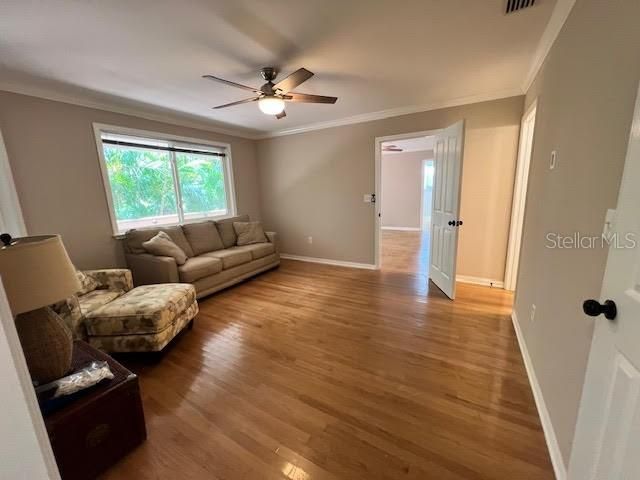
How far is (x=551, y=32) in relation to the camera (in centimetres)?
182

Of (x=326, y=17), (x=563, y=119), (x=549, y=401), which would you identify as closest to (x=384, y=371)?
(x=549, y=401)

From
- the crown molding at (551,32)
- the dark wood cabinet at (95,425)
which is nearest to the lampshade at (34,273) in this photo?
the dark wood cabinet at (95,425)

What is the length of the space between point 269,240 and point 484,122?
11.3ft

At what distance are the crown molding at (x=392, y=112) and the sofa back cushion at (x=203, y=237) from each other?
211cm

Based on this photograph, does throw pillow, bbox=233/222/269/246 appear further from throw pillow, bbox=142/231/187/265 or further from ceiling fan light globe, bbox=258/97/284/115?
ceiling fan light globe, bbox=258/97/284/115

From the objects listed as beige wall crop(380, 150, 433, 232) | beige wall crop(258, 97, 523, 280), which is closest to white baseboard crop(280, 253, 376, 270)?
beige wall crop(258, 97, 523, 280)

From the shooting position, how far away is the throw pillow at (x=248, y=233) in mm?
4336

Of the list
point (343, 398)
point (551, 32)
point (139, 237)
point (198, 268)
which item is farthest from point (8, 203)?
point (551, 32)

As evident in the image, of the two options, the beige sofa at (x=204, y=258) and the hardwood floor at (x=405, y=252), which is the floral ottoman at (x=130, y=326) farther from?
the hardwood floor at (x=405, y=252)

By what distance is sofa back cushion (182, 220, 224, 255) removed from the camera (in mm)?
3781

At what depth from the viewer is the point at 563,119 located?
1.56 meters

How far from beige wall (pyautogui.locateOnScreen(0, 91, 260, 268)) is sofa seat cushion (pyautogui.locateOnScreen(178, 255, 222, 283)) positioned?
93 cm

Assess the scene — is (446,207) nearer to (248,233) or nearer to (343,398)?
(343,398)

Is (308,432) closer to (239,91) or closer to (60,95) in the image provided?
(239,91)
